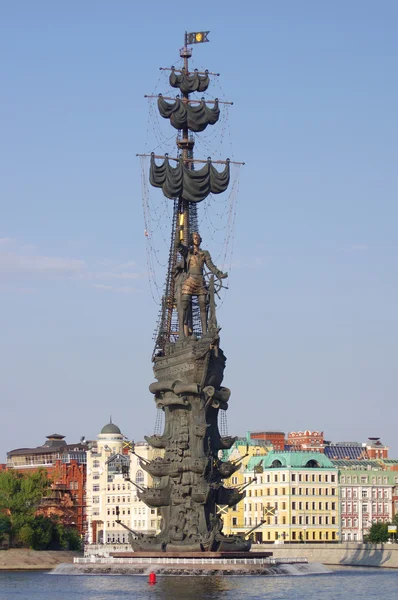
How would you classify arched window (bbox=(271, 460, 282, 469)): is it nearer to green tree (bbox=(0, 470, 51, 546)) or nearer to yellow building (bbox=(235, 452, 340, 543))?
yellow building (bbox=(235, 452, 340, 543))

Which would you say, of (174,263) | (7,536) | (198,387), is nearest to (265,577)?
(198,387)

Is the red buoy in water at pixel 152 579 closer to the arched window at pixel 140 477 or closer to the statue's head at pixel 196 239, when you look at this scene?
the statue's head at pixel 196 239

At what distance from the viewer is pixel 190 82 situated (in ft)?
397

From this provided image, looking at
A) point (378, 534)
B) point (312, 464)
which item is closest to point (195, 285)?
point (378, 534)

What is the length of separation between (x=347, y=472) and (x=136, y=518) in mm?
30613

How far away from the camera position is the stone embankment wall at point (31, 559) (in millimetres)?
151625

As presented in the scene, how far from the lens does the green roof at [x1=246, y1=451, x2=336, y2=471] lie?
619 ft

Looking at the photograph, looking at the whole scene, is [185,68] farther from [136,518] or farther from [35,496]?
[136,518]

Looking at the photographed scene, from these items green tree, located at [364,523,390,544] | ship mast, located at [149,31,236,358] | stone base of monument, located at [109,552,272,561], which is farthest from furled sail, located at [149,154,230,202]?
green tree, located at [364,523,390,544]

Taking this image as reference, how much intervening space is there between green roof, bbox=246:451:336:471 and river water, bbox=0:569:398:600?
2857 inches

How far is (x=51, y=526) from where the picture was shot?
16412cm

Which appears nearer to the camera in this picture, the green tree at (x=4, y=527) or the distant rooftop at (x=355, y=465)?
the green tree at (x=4, y=527)

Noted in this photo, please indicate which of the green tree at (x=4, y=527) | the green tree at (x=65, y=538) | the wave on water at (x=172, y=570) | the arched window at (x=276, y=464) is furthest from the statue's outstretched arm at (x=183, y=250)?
the arched window at (x=276, y=464)

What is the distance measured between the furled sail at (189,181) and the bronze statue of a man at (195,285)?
26.6ft
